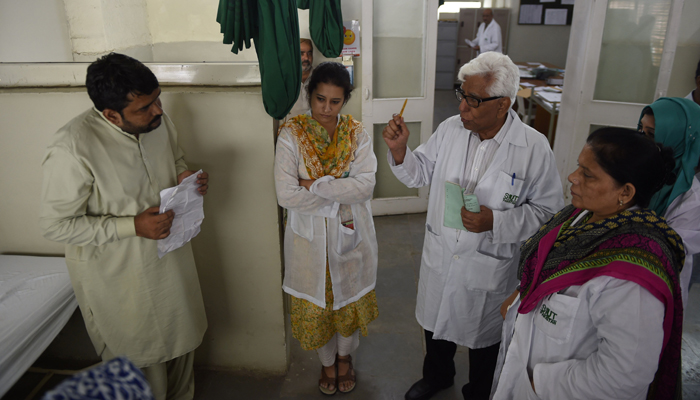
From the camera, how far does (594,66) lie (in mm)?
3881

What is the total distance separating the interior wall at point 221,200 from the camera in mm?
2062

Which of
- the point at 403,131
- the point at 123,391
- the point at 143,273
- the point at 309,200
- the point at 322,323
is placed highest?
the point at 403,131

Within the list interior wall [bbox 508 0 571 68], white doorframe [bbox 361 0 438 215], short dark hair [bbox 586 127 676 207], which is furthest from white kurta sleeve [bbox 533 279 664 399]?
interior wall [bbox 508 0 571 68]

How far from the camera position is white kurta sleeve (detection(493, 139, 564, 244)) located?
181 cm

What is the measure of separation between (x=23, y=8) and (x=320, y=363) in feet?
9.94

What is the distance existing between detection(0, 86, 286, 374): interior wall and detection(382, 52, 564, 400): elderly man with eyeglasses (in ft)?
2.26

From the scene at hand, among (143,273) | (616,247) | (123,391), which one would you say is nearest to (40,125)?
(143,273)

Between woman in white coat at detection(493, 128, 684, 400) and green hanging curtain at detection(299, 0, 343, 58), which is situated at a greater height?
green hanging curtain at detection(299, 0, 343, 58)

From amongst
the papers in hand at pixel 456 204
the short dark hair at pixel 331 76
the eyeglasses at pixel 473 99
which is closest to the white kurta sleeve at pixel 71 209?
the short dark hair at pixel 331 76

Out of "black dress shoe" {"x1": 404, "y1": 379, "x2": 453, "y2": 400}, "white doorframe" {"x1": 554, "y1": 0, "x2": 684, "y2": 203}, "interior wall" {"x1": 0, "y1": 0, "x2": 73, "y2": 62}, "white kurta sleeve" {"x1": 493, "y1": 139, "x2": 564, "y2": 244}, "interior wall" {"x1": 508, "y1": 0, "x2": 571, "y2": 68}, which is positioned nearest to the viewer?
"white kurta sleeve" {"x1": 493, "y1": 139, "x2": 564, "y2": 244}

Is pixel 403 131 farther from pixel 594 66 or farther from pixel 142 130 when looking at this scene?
pixel 594 66

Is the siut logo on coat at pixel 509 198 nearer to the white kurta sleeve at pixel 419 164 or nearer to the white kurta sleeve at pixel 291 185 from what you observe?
the white kurta sleeve at pixel 419 164

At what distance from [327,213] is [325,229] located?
0.27ft

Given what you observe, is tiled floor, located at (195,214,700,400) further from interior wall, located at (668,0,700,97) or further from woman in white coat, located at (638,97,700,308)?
interior wall, located at (668,0,700,97)
